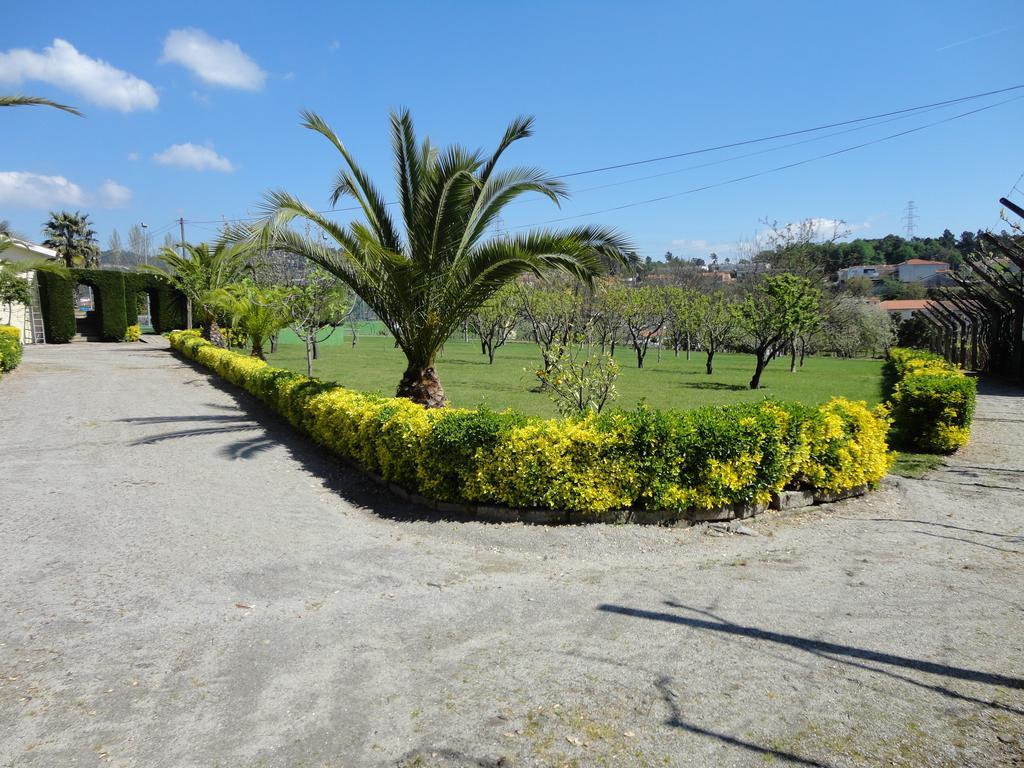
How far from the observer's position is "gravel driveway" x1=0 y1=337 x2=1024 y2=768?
2949 millimetres

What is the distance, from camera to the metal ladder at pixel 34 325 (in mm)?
30547

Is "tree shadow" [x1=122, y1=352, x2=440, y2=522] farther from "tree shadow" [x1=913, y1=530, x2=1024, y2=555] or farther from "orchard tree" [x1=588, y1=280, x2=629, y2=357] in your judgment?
"orchard tree" [x1=588, y1=280, x2=629, y2=357]

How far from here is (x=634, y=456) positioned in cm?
627

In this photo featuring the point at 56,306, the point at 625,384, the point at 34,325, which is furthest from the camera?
the point at 34,325

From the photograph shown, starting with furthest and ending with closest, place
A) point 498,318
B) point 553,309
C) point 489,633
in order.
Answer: point 498,318 → point 553,309 → point 489,633

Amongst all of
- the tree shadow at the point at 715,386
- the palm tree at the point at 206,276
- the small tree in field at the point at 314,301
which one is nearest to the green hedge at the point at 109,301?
the palm tree at the point at 206,276

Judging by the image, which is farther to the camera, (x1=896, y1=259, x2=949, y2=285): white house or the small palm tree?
(x1=896, y1=259, x2=949, y2=285): white house

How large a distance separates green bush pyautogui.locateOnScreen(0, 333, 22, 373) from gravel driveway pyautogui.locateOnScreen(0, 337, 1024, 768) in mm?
11203

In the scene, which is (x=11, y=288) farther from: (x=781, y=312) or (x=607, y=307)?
(x=781, y=312)

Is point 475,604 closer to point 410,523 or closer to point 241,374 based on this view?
point 410,523

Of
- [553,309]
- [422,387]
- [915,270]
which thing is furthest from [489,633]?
[915,270]

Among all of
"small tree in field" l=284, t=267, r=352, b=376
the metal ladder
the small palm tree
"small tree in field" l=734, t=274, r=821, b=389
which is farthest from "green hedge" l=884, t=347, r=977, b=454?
the metal ladder

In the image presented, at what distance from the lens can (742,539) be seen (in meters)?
6.04

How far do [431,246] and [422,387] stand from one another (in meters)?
2.06
